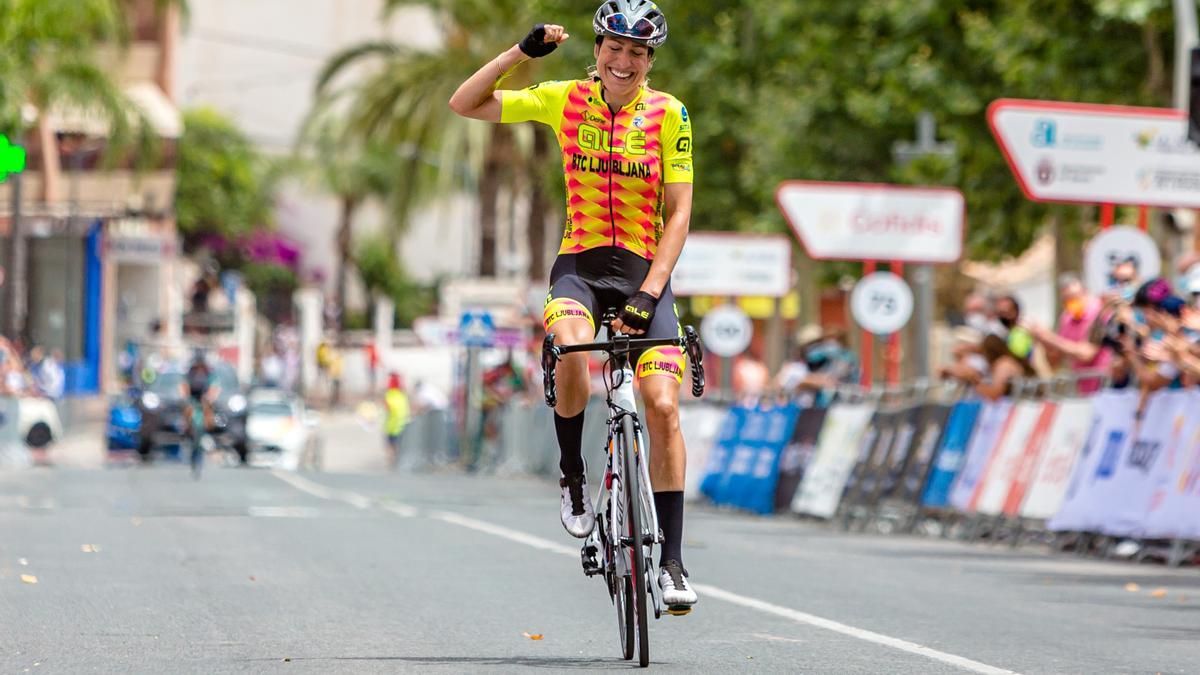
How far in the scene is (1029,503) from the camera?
17.3 metres

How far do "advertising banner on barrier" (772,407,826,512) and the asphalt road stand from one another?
370 cm

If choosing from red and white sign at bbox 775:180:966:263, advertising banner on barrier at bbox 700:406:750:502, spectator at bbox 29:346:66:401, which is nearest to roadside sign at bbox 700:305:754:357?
advertising banner on barrier at bbox 700:406:750:502

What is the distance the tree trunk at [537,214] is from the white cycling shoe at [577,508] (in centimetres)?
3326

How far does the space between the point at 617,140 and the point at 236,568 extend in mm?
4694

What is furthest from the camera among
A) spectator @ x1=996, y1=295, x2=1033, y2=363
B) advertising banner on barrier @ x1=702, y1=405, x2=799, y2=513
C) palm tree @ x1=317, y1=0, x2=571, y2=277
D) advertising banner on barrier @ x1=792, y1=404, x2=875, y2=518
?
palm tree @ x1=317, y1=0, x2=571, y2=277

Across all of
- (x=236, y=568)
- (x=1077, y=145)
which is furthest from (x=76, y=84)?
(x=236, y=568)

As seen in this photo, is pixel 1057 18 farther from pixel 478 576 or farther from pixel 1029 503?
pixel 478 576

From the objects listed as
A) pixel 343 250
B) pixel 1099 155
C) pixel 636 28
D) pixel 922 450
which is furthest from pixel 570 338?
pixel 343 250

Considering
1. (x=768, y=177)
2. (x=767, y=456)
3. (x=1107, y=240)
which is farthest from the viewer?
(x=768, y=177)

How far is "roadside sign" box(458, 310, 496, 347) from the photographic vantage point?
44750mm

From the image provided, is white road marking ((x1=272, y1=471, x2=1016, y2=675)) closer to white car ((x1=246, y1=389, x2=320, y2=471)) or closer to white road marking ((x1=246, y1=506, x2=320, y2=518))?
white road marking ((x1=246, y1=506, x2=320, y2=518))

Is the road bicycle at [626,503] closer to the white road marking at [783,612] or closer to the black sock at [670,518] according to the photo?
the black sock at [670,518]

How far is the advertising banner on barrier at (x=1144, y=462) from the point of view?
15.1 metres

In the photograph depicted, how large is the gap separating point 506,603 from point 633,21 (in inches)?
122
